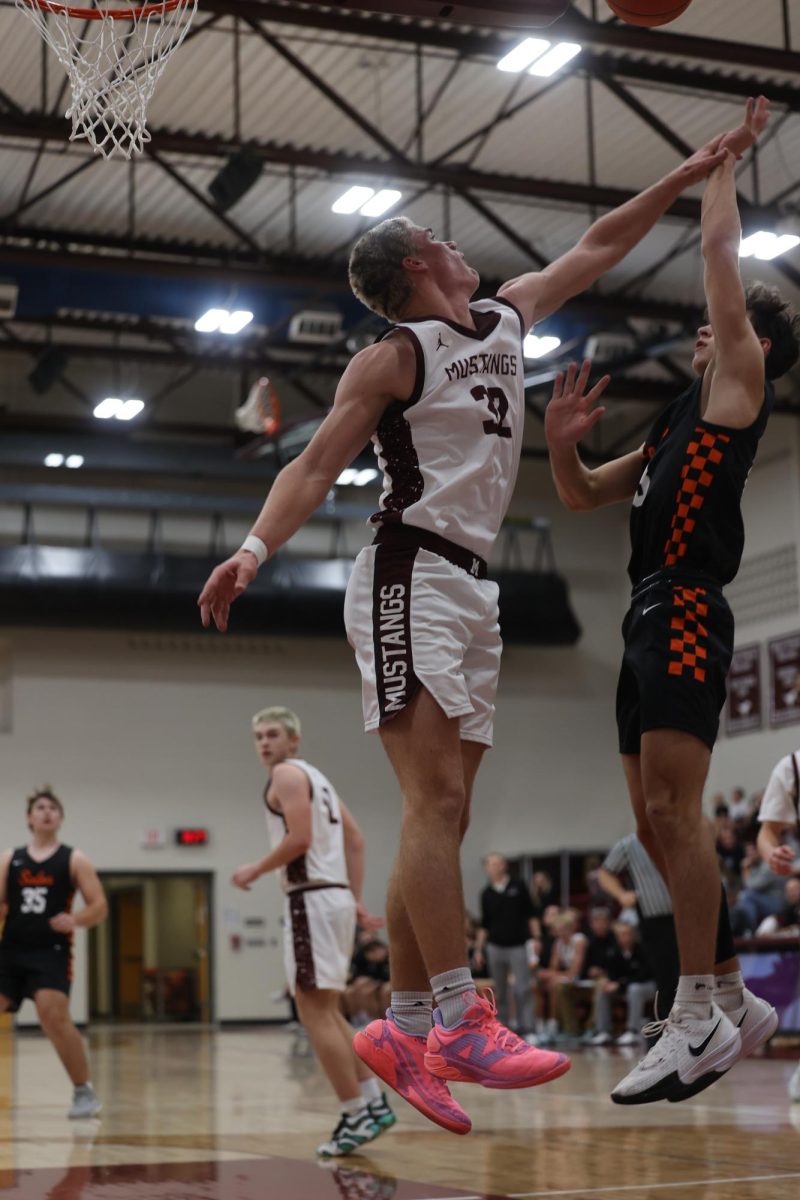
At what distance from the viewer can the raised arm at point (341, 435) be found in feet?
14.3

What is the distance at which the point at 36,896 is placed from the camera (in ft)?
33.6

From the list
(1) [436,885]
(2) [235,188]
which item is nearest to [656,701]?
(1) [436,885]

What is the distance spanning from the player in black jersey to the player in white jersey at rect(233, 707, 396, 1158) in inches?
85.1

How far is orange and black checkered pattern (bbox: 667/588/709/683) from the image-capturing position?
184 inches

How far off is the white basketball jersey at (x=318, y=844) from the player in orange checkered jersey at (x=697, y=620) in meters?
3.74

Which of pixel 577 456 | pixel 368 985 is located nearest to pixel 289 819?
pixel 577 456

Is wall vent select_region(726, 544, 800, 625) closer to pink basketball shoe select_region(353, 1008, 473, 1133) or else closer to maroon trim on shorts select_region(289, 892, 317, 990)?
maroon trim on shorts select_region(289, 892, 317, 990)

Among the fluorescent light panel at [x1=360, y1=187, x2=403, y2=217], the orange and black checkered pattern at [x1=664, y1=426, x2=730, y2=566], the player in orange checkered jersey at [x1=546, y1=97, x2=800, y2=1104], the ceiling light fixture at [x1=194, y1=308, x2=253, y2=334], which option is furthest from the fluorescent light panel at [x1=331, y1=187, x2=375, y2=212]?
the orange and black checkered pattern at [x1=664, y1=426, x2=730, y2=566]

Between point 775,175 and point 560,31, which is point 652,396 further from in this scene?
point 560,31

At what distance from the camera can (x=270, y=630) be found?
2509 cm

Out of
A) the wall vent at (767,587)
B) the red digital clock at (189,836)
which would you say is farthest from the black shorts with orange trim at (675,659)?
the red digital clock at (189,836)

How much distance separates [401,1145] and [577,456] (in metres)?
4.58

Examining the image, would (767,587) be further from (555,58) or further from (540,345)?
(555,58)

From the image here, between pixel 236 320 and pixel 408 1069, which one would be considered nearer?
pixel 408 1069
